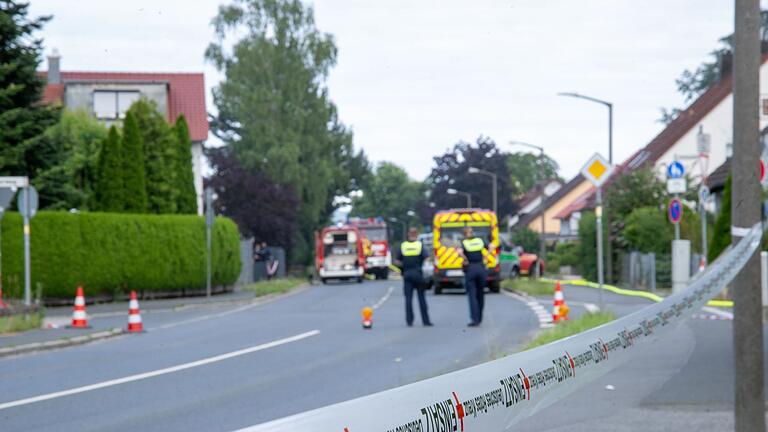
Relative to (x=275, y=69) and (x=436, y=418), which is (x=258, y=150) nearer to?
(x=275, y=69)

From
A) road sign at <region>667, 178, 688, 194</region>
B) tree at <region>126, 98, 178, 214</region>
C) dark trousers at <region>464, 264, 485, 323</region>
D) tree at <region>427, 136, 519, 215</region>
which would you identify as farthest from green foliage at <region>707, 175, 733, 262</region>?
tree at <region>427, 136, 519, 215</region>

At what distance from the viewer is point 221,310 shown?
33125 millimetres

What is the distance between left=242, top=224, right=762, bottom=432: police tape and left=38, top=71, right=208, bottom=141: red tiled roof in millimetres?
57007

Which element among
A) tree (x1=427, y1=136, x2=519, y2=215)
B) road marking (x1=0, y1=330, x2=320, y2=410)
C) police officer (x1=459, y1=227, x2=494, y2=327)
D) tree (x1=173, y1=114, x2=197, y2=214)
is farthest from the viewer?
tree (x1=427, y1=136, x2=519, y2=215)

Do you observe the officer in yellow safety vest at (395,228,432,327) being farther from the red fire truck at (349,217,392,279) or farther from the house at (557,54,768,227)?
the red fire truck at (349,217,392,279)

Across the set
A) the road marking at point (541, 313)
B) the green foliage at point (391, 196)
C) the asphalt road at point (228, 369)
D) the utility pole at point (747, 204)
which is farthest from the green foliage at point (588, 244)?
the green foliage at point (391, 196)

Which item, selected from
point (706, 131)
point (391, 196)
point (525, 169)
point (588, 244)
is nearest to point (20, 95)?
point (588, 244)

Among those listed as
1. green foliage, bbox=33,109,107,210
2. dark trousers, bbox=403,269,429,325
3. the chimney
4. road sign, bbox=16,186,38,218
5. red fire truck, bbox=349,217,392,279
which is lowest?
red fire truck, bbox=349,217,392,279

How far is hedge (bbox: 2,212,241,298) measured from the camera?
31391 mm

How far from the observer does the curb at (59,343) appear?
17734 mm

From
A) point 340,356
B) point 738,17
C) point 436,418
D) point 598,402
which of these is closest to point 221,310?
point 340,356

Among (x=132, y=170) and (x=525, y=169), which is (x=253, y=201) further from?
(x=525, y=169)

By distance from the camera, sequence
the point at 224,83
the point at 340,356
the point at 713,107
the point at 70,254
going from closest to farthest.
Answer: the point at 340,356 < the point at 70,254 < the point at 713,107 < the point at 224,83

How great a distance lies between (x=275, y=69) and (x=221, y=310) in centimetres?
3750
